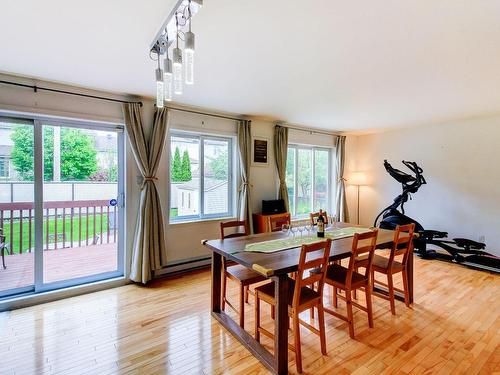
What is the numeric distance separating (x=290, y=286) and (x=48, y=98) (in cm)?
329

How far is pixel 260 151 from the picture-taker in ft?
15.7

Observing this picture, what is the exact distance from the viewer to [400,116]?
14.6 feet

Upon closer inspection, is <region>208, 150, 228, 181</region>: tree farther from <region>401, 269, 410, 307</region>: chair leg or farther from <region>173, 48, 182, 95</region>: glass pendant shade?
<region>401, 269, 410, 307</region>: chair leg

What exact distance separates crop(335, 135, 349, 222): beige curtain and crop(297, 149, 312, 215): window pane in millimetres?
675

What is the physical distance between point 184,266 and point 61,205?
5.94ft

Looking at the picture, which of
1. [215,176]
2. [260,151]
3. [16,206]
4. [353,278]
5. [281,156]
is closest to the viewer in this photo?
[353,278]

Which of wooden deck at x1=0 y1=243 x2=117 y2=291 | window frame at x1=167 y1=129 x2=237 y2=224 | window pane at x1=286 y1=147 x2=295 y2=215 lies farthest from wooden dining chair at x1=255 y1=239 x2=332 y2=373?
window pane at x1=286 y1=147 x2=295 y2=215

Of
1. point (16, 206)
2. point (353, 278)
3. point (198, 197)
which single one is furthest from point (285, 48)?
point (16, 206)

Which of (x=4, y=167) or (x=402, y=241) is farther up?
(x=4, y=167)

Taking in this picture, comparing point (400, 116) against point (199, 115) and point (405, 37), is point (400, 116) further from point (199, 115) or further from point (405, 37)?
point (199, 115)

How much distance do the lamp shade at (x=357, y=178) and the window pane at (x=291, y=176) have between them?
5.01ft

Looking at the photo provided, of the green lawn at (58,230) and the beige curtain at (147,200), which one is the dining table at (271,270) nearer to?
the beige curtain at (147,200)

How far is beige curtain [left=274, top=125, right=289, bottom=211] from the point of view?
4.93m

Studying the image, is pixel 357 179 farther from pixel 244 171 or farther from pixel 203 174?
pixel 203 174
